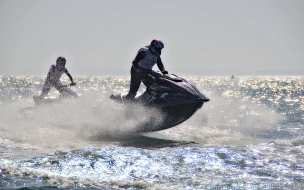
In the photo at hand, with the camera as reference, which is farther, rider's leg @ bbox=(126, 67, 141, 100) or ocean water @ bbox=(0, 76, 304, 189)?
rider's leg @ bbox=(126, 67, 141, 100)

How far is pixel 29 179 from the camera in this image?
717cm

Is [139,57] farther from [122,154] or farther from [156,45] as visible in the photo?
[122,154]

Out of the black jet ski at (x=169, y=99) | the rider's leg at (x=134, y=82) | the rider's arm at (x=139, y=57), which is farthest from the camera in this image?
the rider's leg at (x=134, y=82)

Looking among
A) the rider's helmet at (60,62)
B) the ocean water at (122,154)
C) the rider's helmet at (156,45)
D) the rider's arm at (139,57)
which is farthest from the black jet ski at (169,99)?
the rider's helmet at (60,62)

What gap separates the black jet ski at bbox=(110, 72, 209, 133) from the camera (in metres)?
12.0

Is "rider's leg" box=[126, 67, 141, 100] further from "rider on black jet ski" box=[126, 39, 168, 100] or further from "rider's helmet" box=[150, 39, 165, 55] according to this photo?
"rider's helmet" box=[150, 39, 165, 55]

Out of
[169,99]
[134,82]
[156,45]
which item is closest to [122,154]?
[169,99]

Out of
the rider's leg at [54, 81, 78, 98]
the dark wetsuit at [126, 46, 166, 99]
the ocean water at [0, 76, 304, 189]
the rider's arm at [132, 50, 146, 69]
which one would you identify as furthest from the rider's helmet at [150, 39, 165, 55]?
the rider's leg at [54, 81, 78, 98]

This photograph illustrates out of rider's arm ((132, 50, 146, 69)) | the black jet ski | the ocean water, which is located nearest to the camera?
the ocean water

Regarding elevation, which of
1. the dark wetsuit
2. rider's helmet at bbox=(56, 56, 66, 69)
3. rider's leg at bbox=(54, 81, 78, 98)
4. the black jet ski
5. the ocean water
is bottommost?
the ocean water

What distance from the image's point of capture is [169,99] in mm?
12062

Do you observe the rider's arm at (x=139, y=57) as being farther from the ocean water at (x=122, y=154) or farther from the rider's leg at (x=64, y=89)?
the rider's leg at (x=64, y=89)

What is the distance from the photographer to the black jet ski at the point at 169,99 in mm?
11969

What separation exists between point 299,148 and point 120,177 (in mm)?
4861
